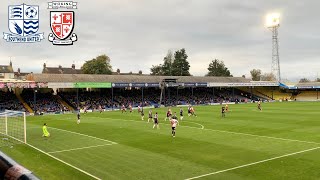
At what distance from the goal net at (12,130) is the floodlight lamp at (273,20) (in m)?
83.3

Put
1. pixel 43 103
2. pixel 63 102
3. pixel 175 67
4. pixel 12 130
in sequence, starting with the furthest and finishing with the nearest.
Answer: pixel 175 67 < pixel 63 102 < pixel 43 103 < pixel 12 130

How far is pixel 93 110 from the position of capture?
6944 cm

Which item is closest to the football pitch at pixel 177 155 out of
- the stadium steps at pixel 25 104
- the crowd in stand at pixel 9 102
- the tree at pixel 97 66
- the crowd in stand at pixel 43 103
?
the crowd in stand at pixel 43 103

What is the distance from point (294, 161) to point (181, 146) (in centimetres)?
814

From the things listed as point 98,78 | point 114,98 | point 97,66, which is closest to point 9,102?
point 98,78

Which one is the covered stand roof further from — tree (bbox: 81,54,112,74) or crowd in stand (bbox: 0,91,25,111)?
tree (bbox: 81,54,112,74)

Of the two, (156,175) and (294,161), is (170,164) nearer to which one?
(156,175)

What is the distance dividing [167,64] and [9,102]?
94170 millimetres

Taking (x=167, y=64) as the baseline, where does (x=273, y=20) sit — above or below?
above

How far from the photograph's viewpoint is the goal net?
27.1 meters

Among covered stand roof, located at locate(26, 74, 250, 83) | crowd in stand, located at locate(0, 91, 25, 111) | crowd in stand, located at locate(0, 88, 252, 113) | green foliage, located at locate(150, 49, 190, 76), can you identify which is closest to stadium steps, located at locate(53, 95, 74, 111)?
crowd in stand, located at locate(0, 88, 252, 113)

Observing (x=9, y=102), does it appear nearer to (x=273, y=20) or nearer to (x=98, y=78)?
(x=98, y=78)

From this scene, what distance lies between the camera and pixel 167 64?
151250mm

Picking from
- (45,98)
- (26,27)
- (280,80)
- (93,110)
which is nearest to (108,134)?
(26,27)
